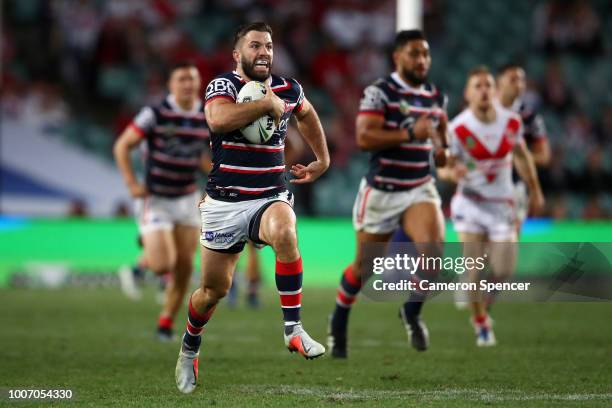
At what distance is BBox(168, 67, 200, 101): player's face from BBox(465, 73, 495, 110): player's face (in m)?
2.47

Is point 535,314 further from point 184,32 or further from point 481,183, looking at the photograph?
point 184,32

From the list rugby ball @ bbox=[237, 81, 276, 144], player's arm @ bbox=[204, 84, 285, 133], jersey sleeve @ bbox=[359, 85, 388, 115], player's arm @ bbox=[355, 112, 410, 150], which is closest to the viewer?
player's arm @ bbox=[204, 84, 285, 133]

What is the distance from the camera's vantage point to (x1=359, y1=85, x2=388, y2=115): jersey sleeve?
28.1 ft

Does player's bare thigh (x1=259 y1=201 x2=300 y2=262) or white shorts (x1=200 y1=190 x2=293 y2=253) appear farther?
white shorts (x1=200 y1=190 x2=293 y2=253)

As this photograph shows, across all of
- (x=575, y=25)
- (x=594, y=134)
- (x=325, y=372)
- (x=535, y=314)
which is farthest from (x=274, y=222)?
(x=575, y=25)

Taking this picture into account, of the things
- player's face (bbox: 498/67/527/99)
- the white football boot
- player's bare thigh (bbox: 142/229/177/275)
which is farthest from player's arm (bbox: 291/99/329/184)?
player's face (bbox: 498/67/527/99)

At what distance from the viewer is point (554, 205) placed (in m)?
18.0

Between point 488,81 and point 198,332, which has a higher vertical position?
point 488,81

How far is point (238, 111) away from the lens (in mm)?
6219

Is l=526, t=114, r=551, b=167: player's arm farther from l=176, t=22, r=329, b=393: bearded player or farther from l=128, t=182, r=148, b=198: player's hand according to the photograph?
l=176, t=22, r=329, b=393: bearded player

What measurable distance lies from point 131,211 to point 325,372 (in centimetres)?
1102

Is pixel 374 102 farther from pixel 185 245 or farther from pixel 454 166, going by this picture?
pixel 185 245

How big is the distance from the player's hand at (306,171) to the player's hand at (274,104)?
361 millimetres

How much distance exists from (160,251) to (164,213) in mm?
383
